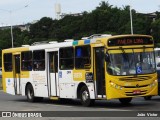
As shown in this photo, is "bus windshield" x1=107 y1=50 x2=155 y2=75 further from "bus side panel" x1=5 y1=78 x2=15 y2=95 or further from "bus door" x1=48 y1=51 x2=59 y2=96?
"bus side panel" x1=5 y1=78 x2=15 y2=95

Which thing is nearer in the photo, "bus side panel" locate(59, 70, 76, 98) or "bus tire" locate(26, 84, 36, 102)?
"bus side panel" locate(59, 70, 76, 98)

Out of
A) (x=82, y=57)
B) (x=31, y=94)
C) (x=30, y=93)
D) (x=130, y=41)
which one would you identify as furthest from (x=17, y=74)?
(x=130, y=41)

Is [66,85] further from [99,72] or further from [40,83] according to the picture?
[99,72]

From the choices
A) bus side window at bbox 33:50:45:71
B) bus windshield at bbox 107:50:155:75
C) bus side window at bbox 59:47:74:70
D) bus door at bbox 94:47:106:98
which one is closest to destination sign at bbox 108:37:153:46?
bus windshield at bbox 107:50:155:75

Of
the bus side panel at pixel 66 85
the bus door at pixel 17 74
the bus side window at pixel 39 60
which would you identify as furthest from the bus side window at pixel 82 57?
the bus door at pixel 17 74

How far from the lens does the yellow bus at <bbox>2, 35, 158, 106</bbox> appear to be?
63.5 feet

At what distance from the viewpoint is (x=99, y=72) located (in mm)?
19953

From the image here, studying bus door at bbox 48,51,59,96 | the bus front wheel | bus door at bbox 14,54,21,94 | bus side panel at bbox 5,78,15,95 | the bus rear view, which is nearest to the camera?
the bus rear view

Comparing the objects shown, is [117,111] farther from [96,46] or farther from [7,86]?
[7,86]

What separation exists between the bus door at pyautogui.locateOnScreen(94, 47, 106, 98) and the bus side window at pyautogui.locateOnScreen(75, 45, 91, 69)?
0.48 metres

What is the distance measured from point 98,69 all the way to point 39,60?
17.1ft

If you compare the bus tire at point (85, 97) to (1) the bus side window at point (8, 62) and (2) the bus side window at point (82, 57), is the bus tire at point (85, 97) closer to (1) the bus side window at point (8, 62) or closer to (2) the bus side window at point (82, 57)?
(2) the bus side window at point (82, 57)

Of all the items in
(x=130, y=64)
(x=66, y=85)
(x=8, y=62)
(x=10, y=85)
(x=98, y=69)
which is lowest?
(x=10, y=85)

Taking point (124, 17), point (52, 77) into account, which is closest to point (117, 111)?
point (52, 77)
